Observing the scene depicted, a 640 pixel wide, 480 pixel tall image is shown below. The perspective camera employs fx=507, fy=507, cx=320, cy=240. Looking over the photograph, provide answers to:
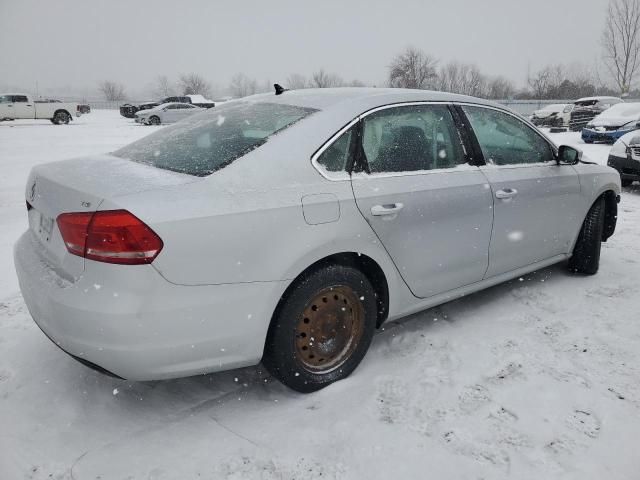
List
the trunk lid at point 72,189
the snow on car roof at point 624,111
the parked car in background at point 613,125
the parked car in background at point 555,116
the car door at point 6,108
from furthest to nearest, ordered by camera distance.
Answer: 1. the car door at point 6,108
2. the parked car in background at point 555,116
3. the snow on car roof at point 624,111
4. the parked car in background at point 613,125
5. the trunk lid at point 72,189

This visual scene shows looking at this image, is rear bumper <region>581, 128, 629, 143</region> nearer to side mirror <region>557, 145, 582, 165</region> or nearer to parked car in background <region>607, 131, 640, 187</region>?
parked car in background <region>607, 131, 640, 187</region>

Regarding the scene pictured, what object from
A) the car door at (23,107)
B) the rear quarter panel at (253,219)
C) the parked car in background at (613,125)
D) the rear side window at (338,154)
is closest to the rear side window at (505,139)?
the rear side window at (338,154)

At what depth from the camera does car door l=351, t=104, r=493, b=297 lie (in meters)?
2.77

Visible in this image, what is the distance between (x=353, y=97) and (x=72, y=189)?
1.56m

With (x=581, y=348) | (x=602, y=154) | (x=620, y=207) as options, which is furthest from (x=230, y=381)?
(x=602, y=154)

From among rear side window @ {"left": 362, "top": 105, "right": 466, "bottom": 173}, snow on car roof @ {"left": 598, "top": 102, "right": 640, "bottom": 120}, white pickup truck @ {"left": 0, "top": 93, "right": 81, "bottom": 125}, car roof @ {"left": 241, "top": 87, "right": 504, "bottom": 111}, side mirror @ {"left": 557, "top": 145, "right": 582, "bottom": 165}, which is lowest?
side mirror @ {"left": 557, "top": 145, "right": 582, "bottom": 165}

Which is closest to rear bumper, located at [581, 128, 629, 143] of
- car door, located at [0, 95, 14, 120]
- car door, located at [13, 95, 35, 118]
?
car door, located at [13, 95, 35, 118]

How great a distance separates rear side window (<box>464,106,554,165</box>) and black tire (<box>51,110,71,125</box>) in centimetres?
2747

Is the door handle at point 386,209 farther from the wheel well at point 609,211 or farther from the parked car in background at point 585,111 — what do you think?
the parked car in background at point 585,111

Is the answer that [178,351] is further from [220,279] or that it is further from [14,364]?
[14,364]

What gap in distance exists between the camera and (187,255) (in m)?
2.11

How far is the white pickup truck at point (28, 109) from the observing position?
25.9m

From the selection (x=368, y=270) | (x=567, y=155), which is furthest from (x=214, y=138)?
(x=567, y=155)

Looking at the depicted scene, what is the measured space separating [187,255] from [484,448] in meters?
1.56
